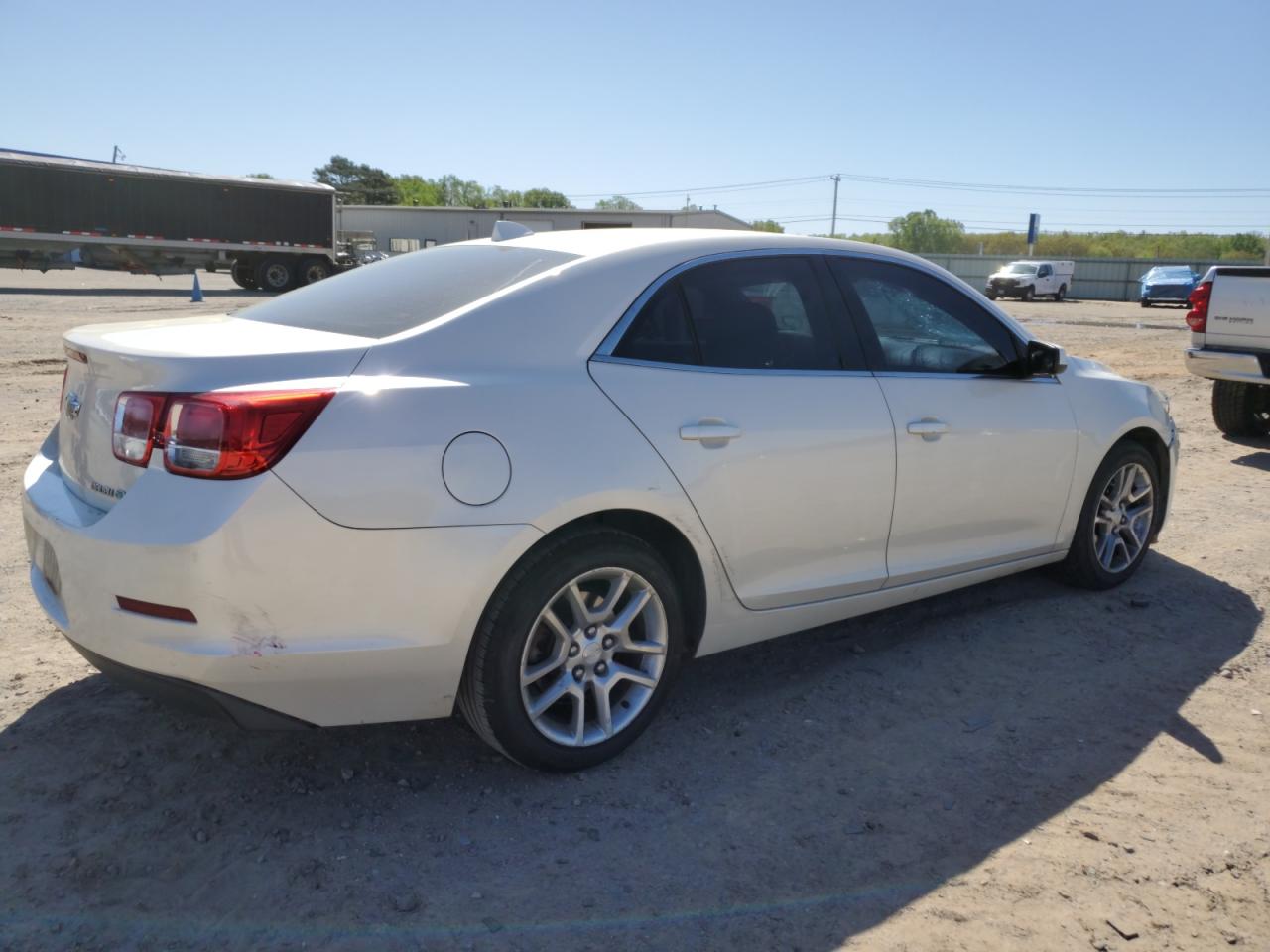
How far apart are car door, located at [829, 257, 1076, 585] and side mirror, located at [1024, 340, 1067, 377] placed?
57 millimetres

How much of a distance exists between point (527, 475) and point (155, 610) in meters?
1.00

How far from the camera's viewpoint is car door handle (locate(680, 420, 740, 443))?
318 cm

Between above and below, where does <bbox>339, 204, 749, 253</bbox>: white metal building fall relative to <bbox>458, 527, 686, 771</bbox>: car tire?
above

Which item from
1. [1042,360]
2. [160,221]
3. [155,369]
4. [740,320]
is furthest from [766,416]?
[160,221]

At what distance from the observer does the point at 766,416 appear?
338 cm

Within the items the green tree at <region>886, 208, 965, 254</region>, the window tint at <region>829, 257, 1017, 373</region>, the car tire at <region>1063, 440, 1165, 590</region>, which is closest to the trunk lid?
the window tint at <region>829, 257, 1017, 373</region>

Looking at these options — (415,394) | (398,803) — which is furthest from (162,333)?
(398,803)

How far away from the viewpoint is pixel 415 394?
2725 mm

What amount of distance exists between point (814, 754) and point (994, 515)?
4.69 feet

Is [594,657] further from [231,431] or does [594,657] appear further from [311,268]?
[311,268]

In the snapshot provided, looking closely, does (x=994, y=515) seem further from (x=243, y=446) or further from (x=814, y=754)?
(x=243, y=446)

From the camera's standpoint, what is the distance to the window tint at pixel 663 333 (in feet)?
10.5

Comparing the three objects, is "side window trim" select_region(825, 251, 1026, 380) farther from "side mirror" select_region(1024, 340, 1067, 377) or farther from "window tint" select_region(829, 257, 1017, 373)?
"side mirror" select_region(1024, 340, 1067, 377)

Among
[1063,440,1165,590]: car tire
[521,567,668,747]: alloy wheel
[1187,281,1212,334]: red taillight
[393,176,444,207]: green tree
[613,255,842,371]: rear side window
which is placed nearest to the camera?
[521,567,668,747]: alloy wheel
